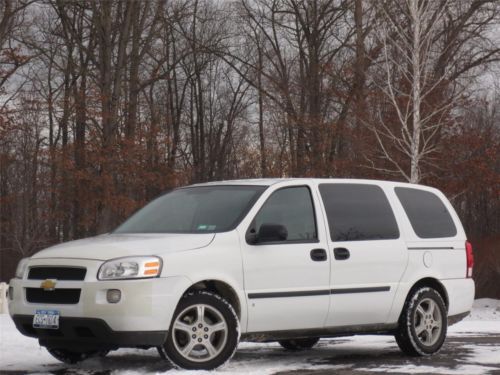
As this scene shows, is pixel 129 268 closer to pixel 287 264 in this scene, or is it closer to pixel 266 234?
pixel 266 234

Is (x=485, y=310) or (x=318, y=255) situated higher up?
(x=318, y=255)

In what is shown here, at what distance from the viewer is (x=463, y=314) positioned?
36.3 feet

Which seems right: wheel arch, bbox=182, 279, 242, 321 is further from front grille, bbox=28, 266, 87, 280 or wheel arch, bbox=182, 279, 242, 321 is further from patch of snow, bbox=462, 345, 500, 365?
patch of snow, bbox=462, 345, 500, 365

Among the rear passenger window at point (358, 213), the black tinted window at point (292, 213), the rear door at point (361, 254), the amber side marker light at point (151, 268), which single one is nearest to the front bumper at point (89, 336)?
the amber side marker light at point (151, 268)

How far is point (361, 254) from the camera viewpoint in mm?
9852

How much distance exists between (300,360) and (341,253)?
3.86ft

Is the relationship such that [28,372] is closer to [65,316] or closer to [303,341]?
[65,316]

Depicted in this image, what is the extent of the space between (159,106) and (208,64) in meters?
3.24

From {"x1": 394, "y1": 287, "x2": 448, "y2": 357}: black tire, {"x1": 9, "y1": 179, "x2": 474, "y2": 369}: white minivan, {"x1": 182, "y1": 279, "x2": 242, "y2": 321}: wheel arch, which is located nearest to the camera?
{"x1": 9, "y1": 179, "x2": 474, "y2": 369}: white minivan

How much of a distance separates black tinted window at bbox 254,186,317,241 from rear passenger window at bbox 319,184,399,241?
0.22 meters

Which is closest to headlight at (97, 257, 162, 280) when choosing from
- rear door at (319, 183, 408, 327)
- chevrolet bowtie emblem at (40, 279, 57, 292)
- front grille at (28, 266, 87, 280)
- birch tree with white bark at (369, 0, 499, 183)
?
front grille at (28, 266, 87, 280)

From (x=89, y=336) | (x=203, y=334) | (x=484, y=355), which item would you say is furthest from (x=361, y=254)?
(x=89, y=336)

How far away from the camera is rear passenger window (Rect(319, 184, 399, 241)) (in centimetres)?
988

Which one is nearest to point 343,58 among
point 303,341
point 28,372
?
point 303,341
